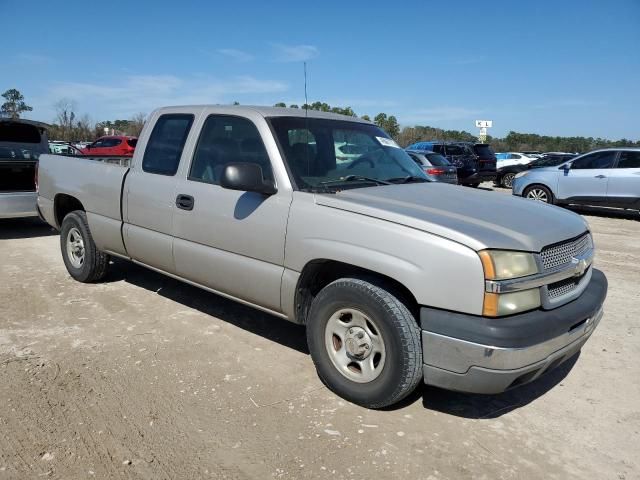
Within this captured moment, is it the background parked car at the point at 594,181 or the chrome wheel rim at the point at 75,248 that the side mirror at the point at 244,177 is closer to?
the chrome wheel rim at the point at 75,248

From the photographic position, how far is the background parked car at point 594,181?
1207 centimetres

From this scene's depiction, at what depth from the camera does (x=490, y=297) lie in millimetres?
2703

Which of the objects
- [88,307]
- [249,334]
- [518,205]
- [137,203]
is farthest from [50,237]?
[518,205]

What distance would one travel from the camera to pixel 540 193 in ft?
44.4

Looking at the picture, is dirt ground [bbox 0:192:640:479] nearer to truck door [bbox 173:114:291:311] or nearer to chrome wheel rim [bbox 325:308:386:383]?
chrome wheel rim [bbox 325:308:386:383]

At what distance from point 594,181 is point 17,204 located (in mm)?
12002

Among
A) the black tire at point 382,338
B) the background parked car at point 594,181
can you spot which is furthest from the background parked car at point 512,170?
the black tire at point 382,338

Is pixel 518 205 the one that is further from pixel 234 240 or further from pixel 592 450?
pixel 234 240

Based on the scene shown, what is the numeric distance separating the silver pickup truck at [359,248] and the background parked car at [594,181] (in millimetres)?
9765

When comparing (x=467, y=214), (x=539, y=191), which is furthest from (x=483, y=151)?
(x=467, y=214)

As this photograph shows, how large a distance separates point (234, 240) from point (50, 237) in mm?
5974

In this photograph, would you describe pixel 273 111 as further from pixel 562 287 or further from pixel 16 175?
pixel 16 175

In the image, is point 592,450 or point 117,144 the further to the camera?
point 117,144

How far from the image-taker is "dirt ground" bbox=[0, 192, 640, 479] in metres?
2.71
